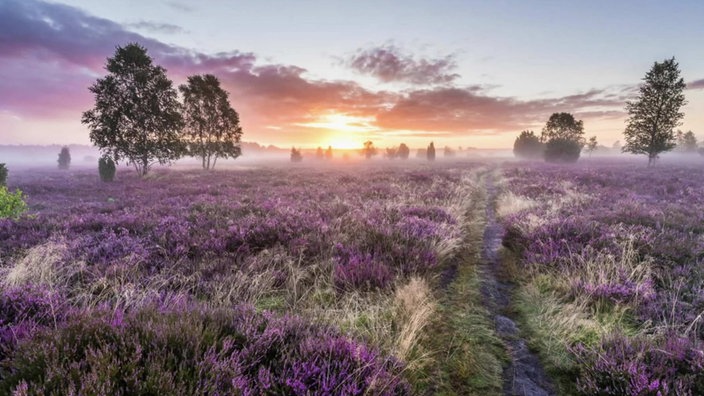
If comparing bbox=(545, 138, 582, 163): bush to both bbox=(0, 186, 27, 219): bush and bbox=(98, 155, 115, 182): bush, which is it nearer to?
bbox=(98, 155, 115, 182): bush

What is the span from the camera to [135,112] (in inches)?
1145

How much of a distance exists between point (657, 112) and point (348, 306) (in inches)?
2103

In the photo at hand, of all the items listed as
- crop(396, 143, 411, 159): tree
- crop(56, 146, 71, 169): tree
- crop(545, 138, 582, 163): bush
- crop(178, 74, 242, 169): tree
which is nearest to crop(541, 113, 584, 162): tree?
crop(545, 138, 582, 163): bush

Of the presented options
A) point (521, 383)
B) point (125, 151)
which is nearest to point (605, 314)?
point (521, 383)

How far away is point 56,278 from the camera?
478 centimetres

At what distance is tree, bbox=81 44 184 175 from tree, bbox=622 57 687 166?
54922 millimetres

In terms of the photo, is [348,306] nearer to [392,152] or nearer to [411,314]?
[411,314]

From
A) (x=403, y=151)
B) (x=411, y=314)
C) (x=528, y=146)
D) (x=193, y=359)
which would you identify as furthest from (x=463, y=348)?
(x=403, y=151)

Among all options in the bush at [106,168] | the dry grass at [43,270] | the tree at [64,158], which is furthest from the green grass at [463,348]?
the tree at [64,158]

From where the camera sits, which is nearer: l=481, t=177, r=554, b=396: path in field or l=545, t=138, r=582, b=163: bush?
l=481, t=177, r=554, b=396: path in field

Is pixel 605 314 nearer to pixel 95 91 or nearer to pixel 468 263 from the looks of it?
pixel 468 263

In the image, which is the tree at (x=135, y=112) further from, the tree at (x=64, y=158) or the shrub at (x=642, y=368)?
the tree at (x=64, y=158)

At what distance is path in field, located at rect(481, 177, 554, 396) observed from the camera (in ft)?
11.1

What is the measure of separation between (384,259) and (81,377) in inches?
185
